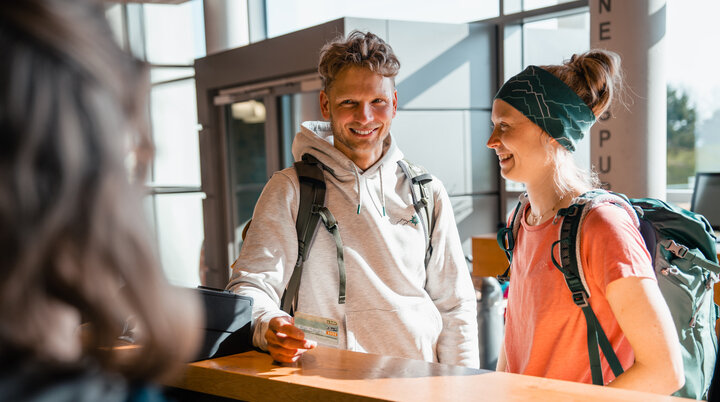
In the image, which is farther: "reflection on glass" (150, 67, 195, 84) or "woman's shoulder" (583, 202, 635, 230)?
"reflection on glass" (150, 67, 195, 84)

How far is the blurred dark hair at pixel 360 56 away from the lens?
2059mm

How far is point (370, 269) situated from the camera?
1.95m

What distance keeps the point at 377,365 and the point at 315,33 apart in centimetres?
419

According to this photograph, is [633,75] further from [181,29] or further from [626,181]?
[181,29]

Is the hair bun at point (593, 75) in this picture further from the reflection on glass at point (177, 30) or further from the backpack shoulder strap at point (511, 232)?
the reflection on glass at point (177, 30)

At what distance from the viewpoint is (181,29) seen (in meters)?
9.06

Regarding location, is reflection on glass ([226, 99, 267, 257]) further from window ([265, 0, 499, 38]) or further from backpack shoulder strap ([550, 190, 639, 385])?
backpack shoulder strap ([550, 190, 639, 385])

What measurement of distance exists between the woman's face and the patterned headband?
32 mm

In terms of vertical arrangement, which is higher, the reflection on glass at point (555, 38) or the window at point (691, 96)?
the reflection on glass at point (555, 38)

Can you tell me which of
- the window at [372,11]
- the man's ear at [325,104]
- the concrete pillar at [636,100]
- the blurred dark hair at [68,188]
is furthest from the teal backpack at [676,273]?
the window at [372,11]

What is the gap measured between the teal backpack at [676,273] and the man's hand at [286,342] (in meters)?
0.64

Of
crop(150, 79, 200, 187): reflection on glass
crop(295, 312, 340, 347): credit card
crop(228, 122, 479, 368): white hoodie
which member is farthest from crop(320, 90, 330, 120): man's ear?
crop(150, 79, 200, 187): reflection on glass

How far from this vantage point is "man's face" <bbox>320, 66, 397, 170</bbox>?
2.07 metres

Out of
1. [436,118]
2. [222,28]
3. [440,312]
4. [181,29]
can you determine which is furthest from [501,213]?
[181,29]
